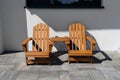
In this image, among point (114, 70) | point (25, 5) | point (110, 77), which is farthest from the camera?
point (25, 5)

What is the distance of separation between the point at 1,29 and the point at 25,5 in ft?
2.92

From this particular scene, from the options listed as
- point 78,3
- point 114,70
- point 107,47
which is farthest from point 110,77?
point 78,3

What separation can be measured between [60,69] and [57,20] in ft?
5.36

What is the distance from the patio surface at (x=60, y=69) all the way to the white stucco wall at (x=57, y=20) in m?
0.69

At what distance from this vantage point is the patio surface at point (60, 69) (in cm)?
438

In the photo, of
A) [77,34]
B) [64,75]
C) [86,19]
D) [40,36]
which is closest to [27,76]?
[64,75]

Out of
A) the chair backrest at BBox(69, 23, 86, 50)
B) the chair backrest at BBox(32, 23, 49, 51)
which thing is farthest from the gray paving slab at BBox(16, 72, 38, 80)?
the chair backrest at BBox(69, 23, 86, 50)

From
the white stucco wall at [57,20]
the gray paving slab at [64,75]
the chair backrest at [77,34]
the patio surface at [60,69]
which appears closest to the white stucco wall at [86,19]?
the white stucco wall at [57,20]

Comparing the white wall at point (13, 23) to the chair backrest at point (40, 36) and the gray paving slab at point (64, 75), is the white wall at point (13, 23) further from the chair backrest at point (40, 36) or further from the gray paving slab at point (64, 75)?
the gray paving slab at point (64, 75)

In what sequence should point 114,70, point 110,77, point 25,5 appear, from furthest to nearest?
point 25,5 → point 114,70 → point 110,77

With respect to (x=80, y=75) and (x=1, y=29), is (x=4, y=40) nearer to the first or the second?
(x=1, y=29)

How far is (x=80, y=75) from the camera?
177 inches

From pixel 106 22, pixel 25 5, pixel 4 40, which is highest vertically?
pixel 25 5

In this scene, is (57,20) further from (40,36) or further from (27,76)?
(27,76)
